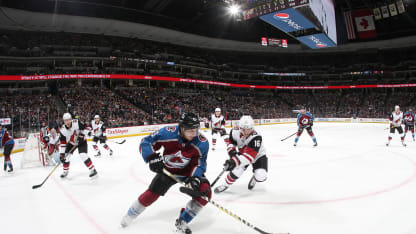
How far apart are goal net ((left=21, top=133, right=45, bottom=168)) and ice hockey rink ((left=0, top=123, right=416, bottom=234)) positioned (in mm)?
563

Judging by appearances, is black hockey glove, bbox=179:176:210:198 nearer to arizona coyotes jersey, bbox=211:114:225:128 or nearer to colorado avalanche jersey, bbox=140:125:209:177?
colorado avalanche jersey, bbox=140:125:209:177

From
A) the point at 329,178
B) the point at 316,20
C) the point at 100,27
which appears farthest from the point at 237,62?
the point at 329,178

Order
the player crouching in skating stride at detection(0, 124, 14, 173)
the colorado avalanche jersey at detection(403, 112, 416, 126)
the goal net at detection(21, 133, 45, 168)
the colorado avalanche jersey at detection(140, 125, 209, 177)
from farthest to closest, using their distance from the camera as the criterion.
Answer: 1. the colorado avalanche jersey at detection(403, 112, 416, 126)
2. the goal net at detection(21, 133, 45, 168)
3. the player crouching in skating stride at detection(0, 124, 14, 173)
4. the colorado avalanche jersey at detection(140, 125, 209, 177)

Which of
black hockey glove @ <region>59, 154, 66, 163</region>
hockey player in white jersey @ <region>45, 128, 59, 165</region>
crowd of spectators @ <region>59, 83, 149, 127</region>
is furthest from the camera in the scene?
crowd of spectators @ <region>59, 83, 149, 127</region>

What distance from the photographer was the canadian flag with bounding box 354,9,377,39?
1658 centimetres

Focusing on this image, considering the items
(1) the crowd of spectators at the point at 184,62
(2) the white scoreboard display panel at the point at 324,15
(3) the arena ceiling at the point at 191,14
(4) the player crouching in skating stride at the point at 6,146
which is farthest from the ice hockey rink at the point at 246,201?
(1) the crowd of spectators at the point at 184,62

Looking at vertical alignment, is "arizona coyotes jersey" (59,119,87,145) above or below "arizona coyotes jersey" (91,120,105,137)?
above

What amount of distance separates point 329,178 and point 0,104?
1996 cm

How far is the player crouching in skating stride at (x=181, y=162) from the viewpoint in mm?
2758

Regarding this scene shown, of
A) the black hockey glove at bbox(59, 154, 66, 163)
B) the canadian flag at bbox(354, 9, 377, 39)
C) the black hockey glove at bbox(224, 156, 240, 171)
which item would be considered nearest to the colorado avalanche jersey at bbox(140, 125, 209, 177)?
the black hockey glove at bbox(224, 156, 240, 171)

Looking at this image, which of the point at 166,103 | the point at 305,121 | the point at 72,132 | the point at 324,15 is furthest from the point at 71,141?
the point at 166,103

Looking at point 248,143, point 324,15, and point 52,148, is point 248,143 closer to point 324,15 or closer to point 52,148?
point 52,148

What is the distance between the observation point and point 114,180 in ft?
18.4

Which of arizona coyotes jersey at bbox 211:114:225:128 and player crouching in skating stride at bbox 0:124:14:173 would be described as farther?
arizona coyotes jersey at bbox 211:114:225:128
